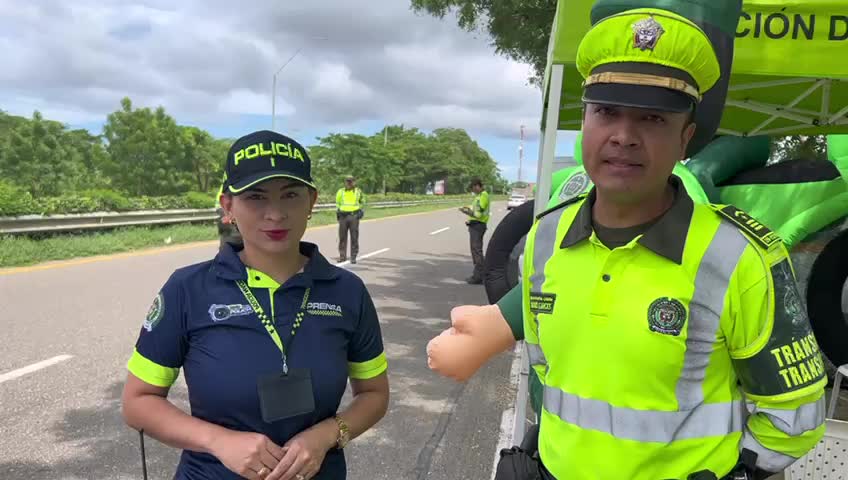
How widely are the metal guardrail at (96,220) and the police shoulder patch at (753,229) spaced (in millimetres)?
11536

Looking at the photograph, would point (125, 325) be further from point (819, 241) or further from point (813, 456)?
point (819, 241)

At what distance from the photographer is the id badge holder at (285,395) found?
4.89 ft

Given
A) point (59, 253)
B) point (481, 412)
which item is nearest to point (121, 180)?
point (59, 253)

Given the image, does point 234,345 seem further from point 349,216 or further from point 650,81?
point 349,216

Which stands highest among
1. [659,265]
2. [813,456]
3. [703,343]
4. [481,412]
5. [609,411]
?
[659,265]

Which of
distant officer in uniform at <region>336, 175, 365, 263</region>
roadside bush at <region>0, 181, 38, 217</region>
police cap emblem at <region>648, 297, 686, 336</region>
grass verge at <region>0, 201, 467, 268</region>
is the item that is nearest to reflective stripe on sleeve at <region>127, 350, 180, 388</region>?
police cap emblem at <region>648, 297, 686, 336</region>

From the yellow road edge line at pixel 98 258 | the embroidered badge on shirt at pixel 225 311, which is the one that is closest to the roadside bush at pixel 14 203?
the yellow road edge line at pixel 98 258

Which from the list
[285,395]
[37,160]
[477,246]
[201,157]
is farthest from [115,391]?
[201,157]

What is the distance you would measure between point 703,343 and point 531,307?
42 centimetres

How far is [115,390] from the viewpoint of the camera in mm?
4379

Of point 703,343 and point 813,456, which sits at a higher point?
point 703,343

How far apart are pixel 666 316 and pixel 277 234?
Result: 1018mm

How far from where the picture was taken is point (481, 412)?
172 inches

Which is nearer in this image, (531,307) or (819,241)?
(531,307)
